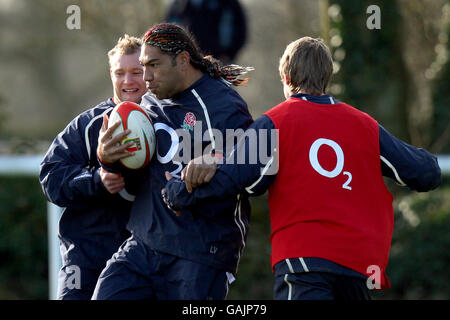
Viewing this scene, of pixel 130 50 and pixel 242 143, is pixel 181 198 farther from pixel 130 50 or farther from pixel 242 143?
pixel 130 50

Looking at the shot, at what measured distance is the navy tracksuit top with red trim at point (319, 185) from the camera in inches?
142

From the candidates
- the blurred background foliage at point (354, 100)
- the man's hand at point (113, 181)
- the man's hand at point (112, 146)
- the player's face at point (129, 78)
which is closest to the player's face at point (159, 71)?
the man's hand at point (112, 146)

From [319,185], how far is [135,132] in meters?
1.05

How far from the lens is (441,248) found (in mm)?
6988

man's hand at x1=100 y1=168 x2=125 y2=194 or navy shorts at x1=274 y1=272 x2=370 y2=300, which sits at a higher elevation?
man's hand at x1=100 y1=168 x2=125 y2=194

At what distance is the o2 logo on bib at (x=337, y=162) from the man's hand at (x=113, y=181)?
1118 millimetres

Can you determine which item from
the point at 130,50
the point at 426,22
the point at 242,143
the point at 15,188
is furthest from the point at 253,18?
the point at 242,143

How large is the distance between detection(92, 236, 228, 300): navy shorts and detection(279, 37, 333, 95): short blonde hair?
3.69ft

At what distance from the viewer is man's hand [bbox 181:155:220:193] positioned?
3.65 metres

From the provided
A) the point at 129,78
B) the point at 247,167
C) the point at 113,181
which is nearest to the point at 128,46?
the point at 129,78

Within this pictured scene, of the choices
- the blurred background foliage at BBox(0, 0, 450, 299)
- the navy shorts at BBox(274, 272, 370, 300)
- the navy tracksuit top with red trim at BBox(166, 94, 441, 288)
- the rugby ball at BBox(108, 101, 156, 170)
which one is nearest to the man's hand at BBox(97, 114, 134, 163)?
the rugby ball at BBox(108, 101, 156, 170)

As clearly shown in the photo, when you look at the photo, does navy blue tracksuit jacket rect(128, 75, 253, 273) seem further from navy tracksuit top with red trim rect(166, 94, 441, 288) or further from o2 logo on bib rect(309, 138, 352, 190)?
o2 logo on bib rect(309, 138, 352, 190)

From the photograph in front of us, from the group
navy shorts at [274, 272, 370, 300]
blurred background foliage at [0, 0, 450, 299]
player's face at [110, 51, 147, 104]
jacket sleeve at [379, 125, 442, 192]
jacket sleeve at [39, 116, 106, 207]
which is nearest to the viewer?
navy shorts at [274, 272, 370, 300]

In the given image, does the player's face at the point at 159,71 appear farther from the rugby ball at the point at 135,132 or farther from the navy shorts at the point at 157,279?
the navy shorts at the point at 157,279
